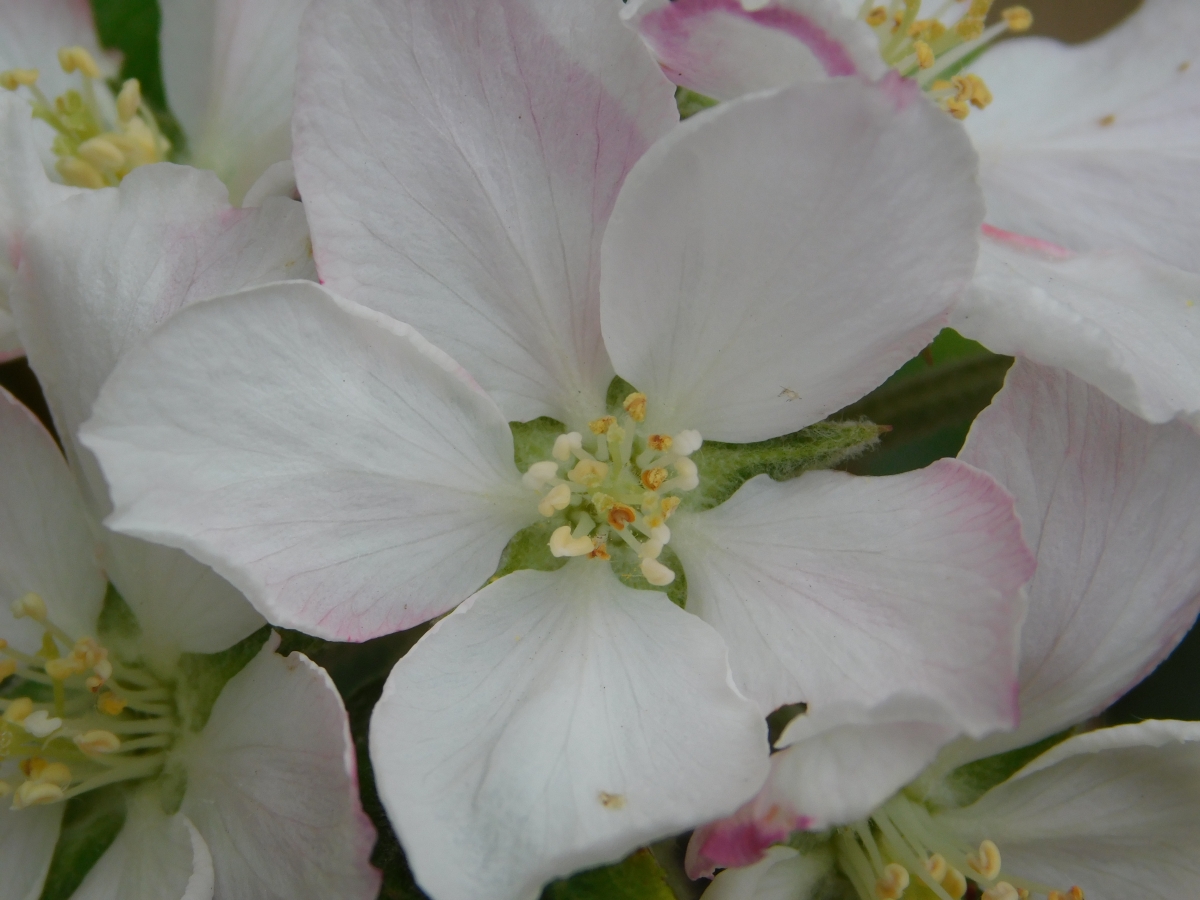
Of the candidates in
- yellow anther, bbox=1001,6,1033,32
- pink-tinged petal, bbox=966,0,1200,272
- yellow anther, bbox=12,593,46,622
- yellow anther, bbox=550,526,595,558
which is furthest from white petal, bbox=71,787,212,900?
yellow anther, bbox=1001,6,1033,32

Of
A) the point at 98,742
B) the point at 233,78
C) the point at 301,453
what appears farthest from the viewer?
the point at 233,78

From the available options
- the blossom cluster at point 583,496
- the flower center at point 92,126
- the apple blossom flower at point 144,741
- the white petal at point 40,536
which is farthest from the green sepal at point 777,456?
the flower center at point 92,126

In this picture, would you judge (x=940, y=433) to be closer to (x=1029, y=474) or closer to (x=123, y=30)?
(x=1029, y=474)

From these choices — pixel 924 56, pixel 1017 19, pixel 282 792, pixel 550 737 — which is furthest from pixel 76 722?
pixel 1017 19

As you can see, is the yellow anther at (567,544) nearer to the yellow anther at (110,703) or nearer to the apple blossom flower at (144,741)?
the apple blossom flower at (144,741)

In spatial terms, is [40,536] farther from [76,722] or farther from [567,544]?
[567,544]
